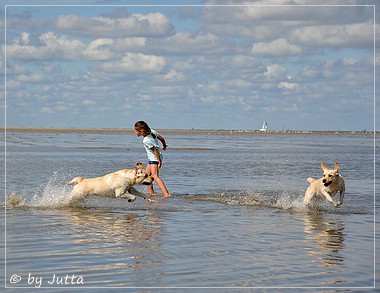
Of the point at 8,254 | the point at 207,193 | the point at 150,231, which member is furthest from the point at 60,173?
the point at 8,254

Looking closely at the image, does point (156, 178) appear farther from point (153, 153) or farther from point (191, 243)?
point (191, 243)

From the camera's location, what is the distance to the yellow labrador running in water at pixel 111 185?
13.1 metres

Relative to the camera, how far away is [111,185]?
13117 millimetres

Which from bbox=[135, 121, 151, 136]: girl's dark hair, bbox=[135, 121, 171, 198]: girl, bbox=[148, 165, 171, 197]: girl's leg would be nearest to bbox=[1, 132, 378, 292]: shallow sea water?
bbox=[148, 165, 171, 197]: girl's leg

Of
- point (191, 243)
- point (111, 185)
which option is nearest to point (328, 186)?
point (111, 185)

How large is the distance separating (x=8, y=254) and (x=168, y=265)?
2.07m

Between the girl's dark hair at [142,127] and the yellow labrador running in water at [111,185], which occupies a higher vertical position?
the girl's dark hair at [142,127]

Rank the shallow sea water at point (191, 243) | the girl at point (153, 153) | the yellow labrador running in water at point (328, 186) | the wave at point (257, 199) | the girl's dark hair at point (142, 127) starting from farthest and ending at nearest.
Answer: the girl at point (153, 153) < the girl's dark hair at point (142, 127) < the wave at point (257, 199) < the yellow labrador running in water at point (328, 186) < the shallow sea water at point (191, 243)

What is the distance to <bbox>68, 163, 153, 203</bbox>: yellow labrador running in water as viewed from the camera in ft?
43.0

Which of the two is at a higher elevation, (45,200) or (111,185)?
(111,185)

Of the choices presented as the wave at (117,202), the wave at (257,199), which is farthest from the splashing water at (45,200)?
the wave at (257,199)

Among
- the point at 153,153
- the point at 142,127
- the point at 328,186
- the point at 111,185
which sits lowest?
the point at 111,185

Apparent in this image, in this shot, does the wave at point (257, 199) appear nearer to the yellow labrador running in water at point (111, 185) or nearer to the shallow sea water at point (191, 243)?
the shallow sea water at point (191, 243)

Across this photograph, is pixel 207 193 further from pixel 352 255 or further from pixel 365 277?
pixel 365 277
